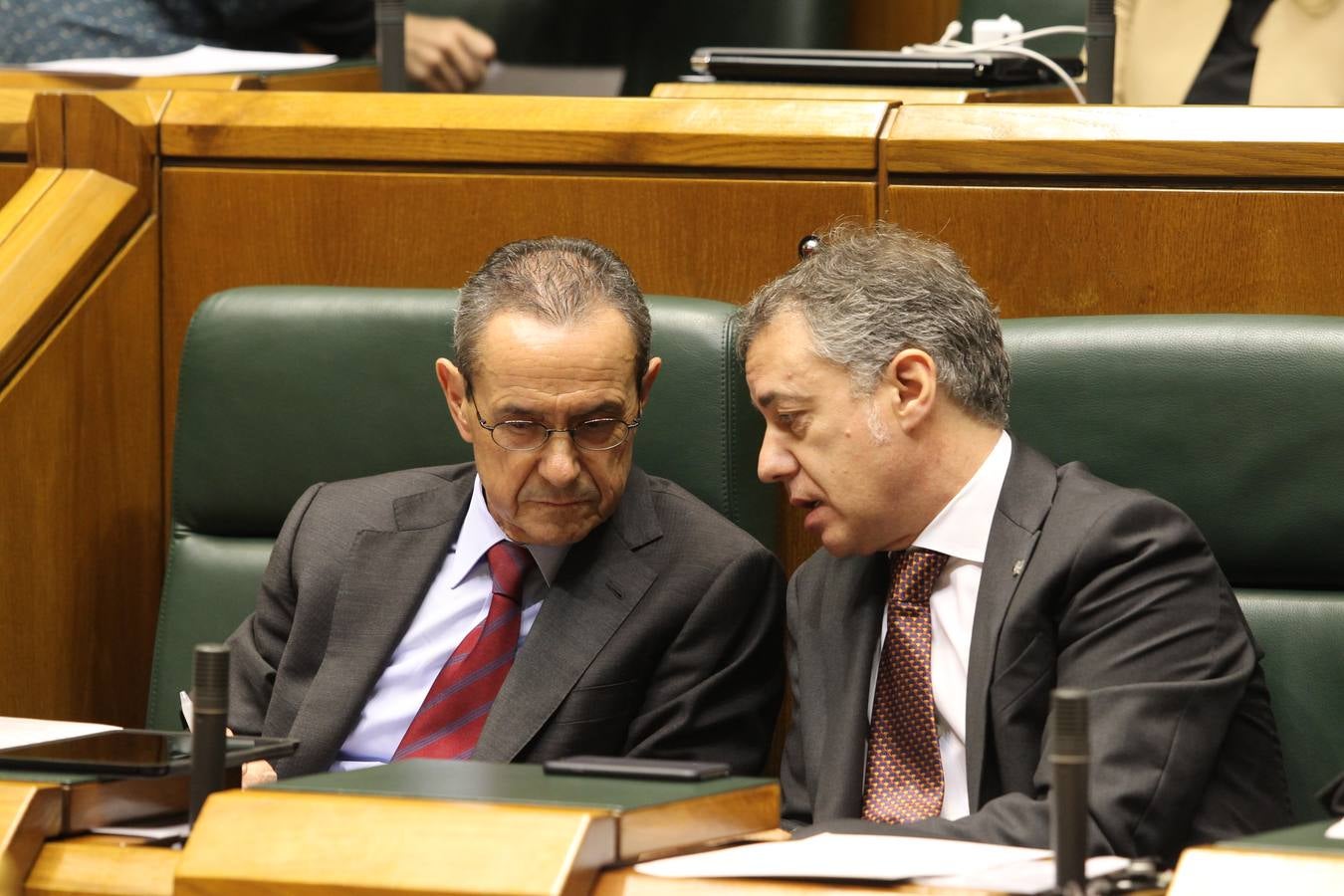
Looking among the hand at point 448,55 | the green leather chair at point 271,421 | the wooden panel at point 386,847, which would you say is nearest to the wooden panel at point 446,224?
the green leather chair at point 271,421

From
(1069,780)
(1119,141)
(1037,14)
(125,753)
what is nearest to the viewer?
(1069,780)

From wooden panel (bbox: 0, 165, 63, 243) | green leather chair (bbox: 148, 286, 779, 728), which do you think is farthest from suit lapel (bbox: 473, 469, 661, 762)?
wooden panel (bbox: 0, 165, 63, 243)

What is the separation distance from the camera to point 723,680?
1983mm

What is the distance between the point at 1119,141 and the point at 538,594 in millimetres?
824

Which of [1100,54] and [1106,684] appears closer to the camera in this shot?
[1106,684]

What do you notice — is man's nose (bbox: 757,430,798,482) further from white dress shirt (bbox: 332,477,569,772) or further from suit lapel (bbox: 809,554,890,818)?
white dress shirt (bbox: 332,477,569,772)

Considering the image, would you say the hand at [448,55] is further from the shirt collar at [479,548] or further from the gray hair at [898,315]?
the gray hair at [898,315]

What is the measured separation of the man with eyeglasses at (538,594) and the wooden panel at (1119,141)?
1.39ft

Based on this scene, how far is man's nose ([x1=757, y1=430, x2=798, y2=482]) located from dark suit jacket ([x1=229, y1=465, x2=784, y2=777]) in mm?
101

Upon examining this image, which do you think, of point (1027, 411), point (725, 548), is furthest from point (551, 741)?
point (1027, 411)

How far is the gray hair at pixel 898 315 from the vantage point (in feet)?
6.24

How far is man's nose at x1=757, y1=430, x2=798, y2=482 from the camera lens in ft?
6.41

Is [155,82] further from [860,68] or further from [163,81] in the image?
[860,68]

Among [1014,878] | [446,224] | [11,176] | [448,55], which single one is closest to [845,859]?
[1014,878]
